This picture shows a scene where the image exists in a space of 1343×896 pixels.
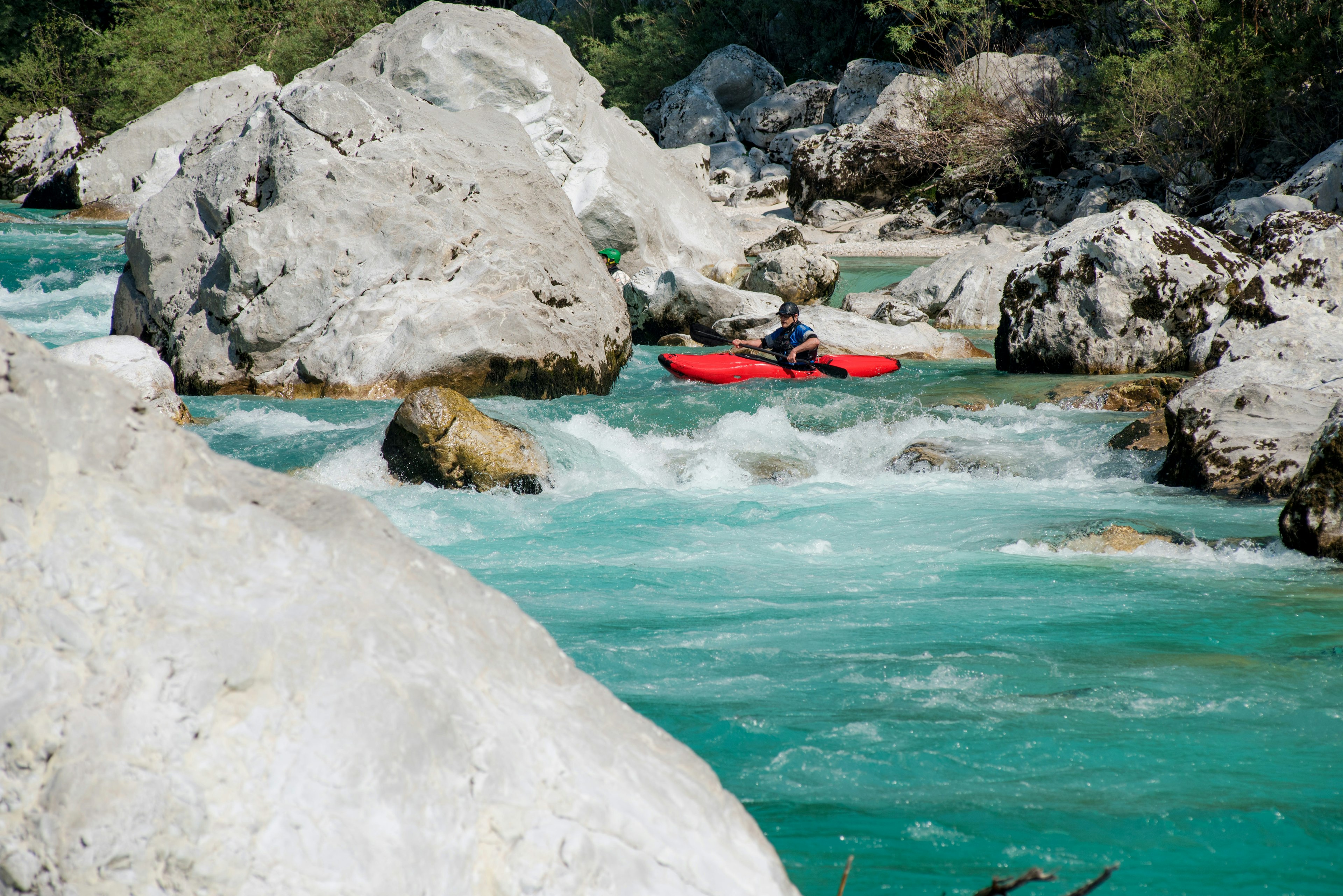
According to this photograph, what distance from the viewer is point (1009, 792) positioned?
2.46m

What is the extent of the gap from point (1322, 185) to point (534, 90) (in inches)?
394

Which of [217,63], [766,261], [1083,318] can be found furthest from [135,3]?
[1083,318]

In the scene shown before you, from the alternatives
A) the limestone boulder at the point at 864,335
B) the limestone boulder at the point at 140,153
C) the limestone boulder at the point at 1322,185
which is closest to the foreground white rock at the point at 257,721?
the limestone boulder at the point at 864,335

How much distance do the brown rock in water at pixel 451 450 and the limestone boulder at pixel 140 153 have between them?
17.1 metres

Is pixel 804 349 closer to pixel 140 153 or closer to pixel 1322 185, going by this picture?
pixel 1322 185

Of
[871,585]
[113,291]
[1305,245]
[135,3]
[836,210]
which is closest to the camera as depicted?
[871,585]

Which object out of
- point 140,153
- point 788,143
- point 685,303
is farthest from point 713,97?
point 685,303

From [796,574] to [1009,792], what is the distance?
7.66ft

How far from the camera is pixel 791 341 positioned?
9914 millimetres

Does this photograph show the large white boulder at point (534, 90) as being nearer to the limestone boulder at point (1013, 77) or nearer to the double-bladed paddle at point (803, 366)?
the double-bladed paddle at point (803, 366)

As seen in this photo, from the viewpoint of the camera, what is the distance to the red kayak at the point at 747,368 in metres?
9.45

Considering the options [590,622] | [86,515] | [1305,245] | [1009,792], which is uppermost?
[1305,245]

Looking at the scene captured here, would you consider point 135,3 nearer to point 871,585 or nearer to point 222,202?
point 222,202

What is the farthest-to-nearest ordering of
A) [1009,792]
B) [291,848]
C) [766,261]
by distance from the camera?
[766,261] → [1009,792] → [291,848]
